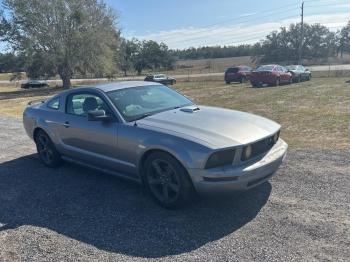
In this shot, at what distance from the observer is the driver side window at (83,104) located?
5297 millimetres

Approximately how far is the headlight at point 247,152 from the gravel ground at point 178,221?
0.55 metres

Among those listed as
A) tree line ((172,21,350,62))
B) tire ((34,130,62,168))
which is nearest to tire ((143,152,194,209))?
tire ((34,130,62,168))

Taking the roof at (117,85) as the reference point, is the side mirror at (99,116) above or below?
below

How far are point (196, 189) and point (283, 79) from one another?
21900 millimetres

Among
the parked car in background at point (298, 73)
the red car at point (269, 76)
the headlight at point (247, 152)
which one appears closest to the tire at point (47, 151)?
the headlight at point (247, 152)

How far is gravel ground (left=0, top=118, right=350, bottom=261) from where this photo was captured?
3.45 meters

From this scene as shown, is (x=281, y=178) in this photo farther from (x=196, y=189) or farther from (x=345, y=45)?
(x=345, y=45)

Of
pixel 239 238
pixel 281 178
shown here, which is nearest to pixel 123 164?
pixel 239 238

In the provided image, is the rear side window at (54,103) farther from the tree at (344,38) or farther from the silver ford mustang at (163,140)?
the tree at (344,38)

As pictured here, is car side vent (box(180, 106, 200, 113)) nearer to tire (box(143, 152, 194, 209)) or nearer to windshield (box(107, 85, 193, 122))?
windshield (box(107, 85, 193, 122))

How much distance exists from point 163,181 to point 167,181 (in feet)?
0.18

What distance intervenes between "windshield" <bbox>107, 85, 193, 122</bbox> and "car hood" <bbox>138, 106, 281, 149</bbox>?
211 mm

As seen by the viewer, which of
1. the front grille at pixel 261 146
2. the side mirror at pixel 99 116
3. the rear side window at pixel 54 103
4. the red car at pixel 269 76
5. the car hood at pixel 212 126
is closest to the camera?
the car hood at pixel 212 126

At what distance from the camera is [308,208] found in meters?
4.16
